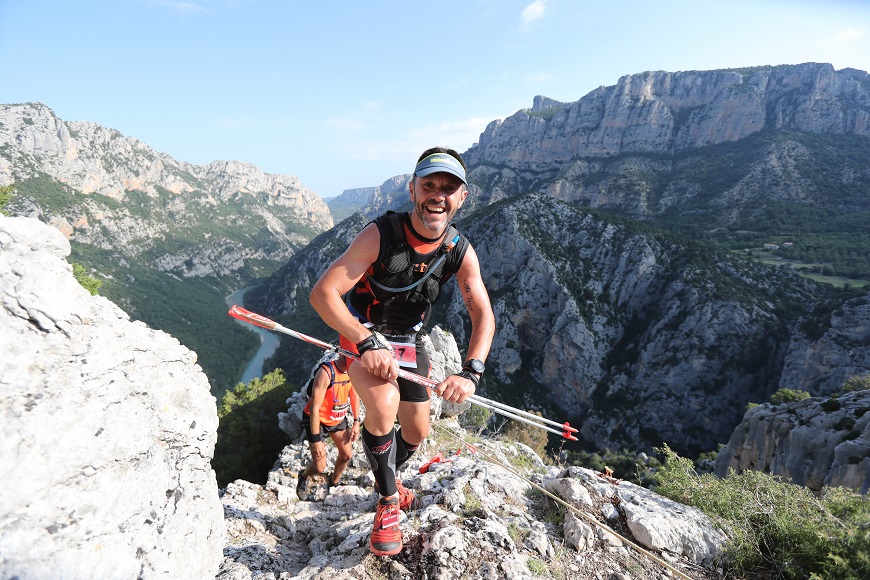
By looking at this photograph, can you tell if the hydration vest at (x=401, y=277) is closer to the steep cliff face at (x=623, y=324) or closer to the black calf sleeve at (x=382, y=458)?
the black calf sleeve at (x=382, y=458)

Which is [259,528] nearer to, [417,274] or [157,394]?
[157,394]

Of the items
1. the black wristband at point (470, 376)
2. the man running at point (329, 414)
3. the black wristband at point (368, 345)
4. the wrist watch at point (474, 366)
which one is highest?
the black wristband at point (368, 345)

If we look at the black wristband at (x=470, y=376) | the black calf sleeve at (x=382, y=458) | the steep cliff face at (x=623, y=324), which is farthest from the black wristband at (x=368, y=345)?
the steep cliff face at (x=623, y=324)

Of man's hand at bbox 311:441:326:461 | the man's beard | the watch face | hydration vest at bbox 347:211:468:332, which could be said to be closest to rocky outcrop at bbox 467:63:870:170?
man's hand at bbox 311:441:326:461

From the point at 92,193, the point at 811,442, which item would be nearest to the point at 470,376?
the point at 811,442

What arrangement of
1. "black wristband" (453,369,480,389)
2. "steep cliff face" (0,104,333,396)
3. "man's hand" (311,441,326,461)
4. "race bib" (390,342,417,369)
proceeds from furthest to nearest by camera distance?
"steep cliff face" (0,104,333,396) < "man's hand" (311,441,326,461) < "race bib" (390,342,417,369) < "black wristband" (453,369,480,389)

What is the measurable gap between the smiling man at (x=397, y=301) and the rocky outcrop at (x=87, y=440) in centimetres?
152

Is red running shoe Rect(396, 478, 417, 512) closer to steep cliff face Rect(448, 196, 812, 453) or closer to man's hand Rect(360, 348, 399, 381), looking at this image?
man's hand Rect(360, 348, 399, 381)

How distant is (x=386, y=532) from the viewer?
12.3ft

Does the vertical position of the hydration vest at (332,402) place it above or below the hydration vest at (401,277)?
below

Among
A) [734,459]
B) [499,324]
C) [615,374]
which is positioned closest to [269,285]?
[499,324]

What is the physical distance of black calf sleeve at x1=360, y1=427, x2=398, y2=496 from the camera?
4.04 m

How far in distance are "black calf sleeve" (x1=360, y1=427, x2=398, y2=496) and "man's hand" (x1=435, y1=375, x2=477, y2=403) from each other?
0.95 meters

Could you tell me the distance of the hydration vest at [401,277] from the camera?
387 cm
